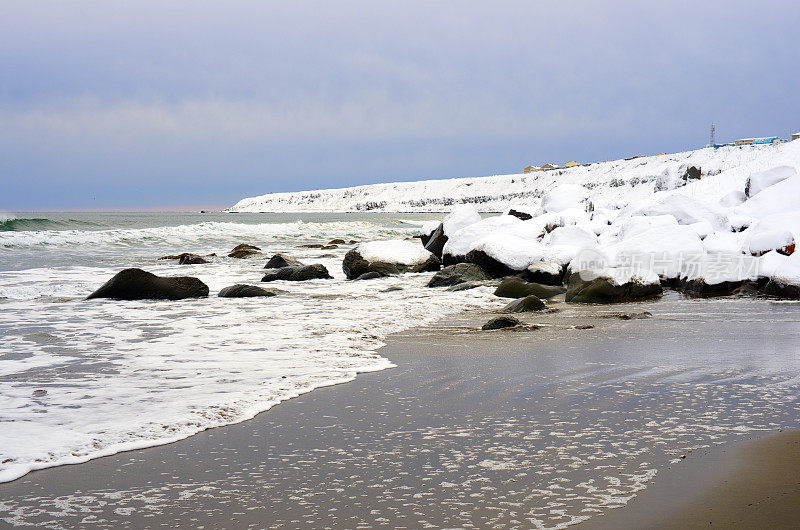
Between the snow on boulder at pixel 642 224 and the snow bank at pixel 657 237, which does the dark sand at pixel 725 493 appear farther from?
the snow on boulder at pixel 642 224

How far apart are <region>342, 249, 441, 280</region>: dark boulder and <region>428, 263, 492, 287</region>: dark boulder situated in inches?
81.0

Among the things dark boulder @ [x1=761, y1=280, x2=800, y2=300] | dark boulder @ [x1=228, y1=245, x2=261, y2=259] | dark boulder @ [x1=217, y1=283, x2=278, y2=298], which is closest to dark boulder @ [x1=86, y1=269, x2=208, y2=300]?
dark boulder @ [x1=217, y1=283, x2=278, y2=298]

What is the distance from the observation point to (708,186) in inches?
896

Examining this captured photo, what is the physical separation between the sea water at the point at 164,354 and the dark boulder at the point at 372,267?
0.72m

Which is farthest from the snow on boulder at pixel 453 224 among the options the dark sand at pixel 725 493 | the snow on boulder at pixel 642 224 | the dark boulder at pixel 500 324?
the dark sand at pixel 725 493

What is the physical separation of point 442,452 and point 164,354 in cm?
351

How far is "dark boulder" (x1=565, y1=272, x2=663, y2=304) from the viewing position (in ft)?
30.7

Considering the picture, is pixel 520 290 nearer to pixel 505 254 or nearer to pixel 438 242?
pixel 505 254

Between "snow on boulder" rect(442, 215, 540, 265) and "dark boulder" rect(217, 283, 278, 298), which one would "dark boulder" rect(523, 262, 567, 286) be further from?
"dark boulder" rect(217, 283, 278, 298)

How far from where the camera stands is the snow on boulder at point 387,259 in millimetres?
14047

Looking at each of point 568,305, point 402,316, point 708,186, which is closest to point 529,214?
point 708,186

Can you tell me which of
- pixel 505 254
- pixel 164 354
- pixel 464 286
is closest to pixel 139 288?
pixel 164 354

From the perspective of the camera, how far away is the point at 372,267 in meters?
14.1

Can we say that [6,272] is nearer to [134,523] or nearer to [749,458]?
[134,523]
